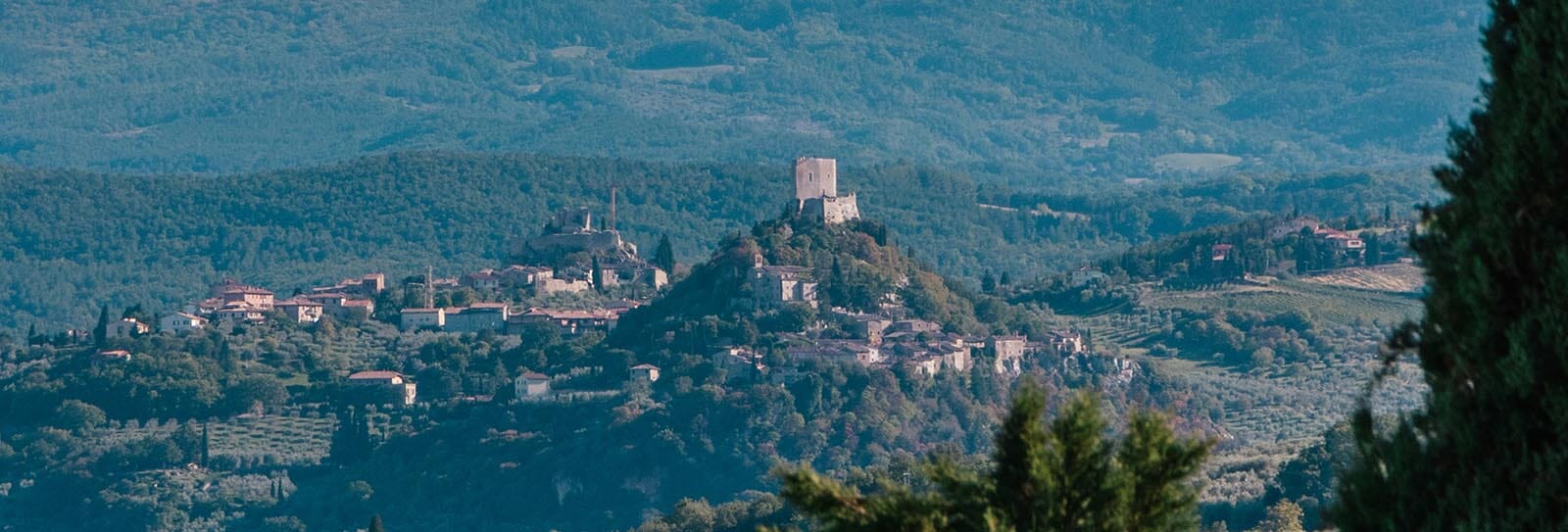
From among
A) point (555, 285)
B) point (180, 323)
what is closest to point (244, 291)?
point (180, 323)

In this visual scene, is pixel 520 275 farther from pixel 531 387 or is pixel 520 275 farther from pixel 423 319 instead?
pixel 531 387

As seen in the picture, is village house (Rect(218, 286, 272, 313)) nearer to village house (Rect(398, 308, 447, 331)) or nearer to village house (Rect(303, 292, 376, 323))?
village house (Rect(303, 292, 376, 323))

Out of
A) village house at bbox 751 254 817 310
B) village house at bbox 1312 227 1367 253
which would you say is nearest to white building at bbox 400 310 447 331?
village house at bbox 751 254 817 310

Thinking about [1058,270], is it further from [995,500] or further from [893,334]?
[995,500]

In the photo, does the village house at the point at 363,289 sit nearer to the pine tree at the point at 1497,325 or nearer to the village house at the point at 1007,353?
the village house at the point at 1007,353

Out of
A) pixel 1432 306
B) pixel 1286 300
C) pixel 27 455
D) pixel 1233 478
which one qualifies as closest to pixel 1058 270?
pixel 1286 300
